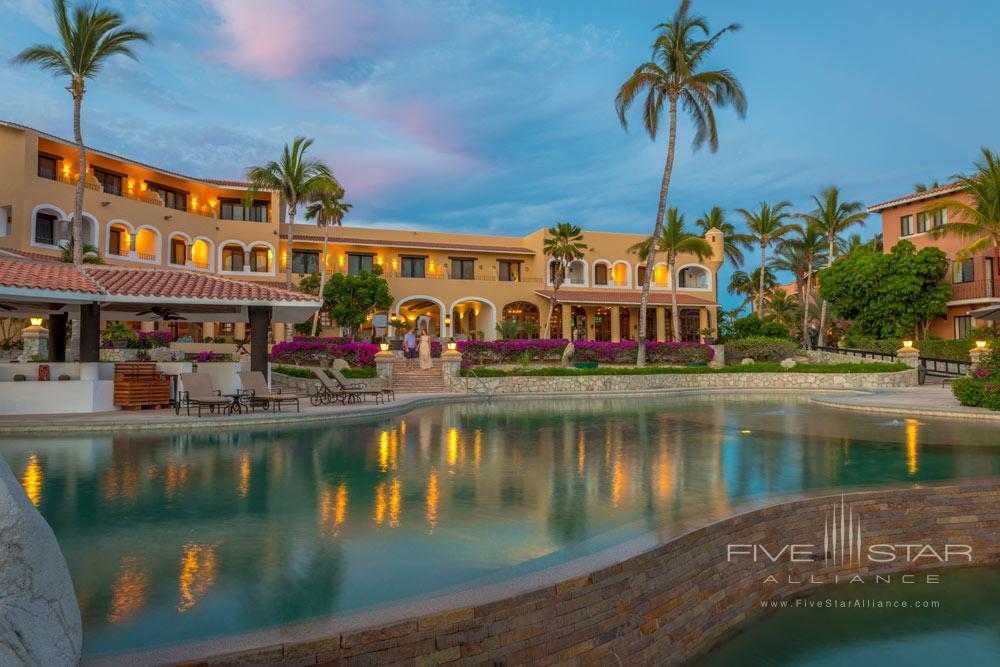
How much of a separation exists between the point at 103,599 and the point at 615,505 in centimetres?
454

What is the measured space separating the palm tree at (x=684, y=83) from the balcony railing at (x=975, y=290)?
16717 millimetres

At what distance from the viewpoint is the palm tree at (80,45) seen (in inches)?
721

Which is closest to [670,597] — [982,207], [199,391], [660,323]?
[199,391]

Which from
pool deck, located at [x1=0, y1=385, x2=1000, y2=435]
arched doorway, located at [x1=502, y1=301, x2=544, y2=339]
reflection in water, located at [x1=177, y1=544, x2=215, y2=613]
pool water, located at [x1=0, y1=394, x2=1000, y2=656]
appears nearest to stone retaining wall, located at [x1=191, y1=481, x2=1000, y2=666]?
pool water, located at [x1=0, y1=394, x2=1000, y2=656]

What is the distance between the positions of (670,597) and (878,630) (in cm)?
230

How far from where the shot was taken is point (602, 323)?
140ft

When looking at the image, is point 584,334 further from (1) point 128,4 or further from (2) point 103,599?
(2) point 103,599

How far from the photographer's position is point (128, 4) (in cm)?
1927

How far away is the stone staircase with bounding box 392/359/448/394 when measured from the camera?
22.6m

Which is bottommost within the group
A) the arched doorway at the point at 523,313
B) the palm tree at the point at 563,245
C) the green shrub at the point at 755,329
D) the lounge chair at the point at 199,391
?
the lounge chair at the point at 199,391

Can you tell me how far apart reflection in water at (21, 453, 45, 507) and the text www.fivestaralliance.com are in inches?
301

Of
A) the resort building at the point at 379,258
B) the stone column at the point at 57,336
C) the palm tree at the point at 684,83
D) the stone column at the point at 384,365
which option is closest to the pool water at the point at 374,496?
the stone column at the point at 57,336

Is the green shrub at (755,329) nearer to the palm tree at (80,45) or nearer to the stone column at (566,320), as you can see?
the stone column at (566,320)

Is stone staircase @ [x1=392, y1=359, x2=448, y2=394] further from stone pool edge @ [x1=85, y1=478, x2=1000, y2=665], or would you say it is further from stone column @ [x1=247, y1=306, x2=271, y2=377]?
stone pool edge @ [x1=85, y1=478, x2=1000, y2=665]
